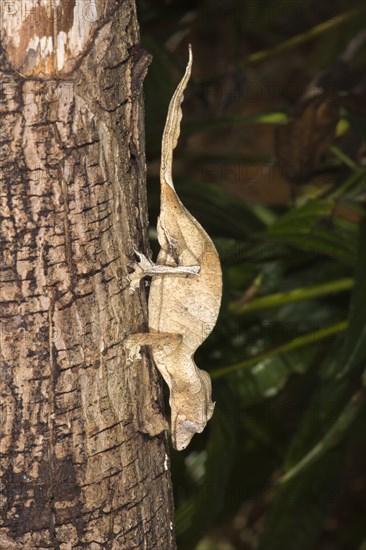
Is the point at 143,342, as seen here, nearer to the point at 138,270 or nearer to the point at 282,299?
the point at 138,270

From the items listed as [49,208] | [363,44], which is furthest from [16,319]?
[363,44]

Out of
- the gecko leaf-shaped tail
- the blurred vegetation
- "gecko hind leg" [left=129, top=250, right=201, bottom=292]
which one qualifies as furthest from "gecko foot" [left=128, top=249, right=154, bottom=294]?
the blurred vegetation

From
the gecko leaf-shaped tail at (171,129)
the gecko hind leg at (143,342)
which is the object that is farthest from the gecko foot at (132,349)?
the gecko leaf-shaped tail at (171,129)

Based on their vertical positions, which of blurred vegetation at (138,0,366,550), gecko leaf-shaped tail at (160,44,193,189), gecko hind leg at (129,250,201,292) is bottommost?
blurred vegetation at (138,0,366,550)

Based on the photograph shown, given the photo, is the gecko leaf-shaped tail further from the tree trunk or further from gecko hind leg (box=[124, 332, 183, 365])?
gecko hind leg (box=[124, 332, 183, 365])

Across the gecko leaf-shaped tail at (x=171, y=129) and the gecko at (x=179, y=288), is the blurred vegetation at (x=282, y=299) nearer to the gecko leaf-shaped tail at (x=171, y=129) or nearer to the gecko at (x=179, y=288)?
the gecko at (x=179, y=288)

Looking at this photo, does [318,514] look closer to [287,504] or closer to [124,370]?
[287,504]
